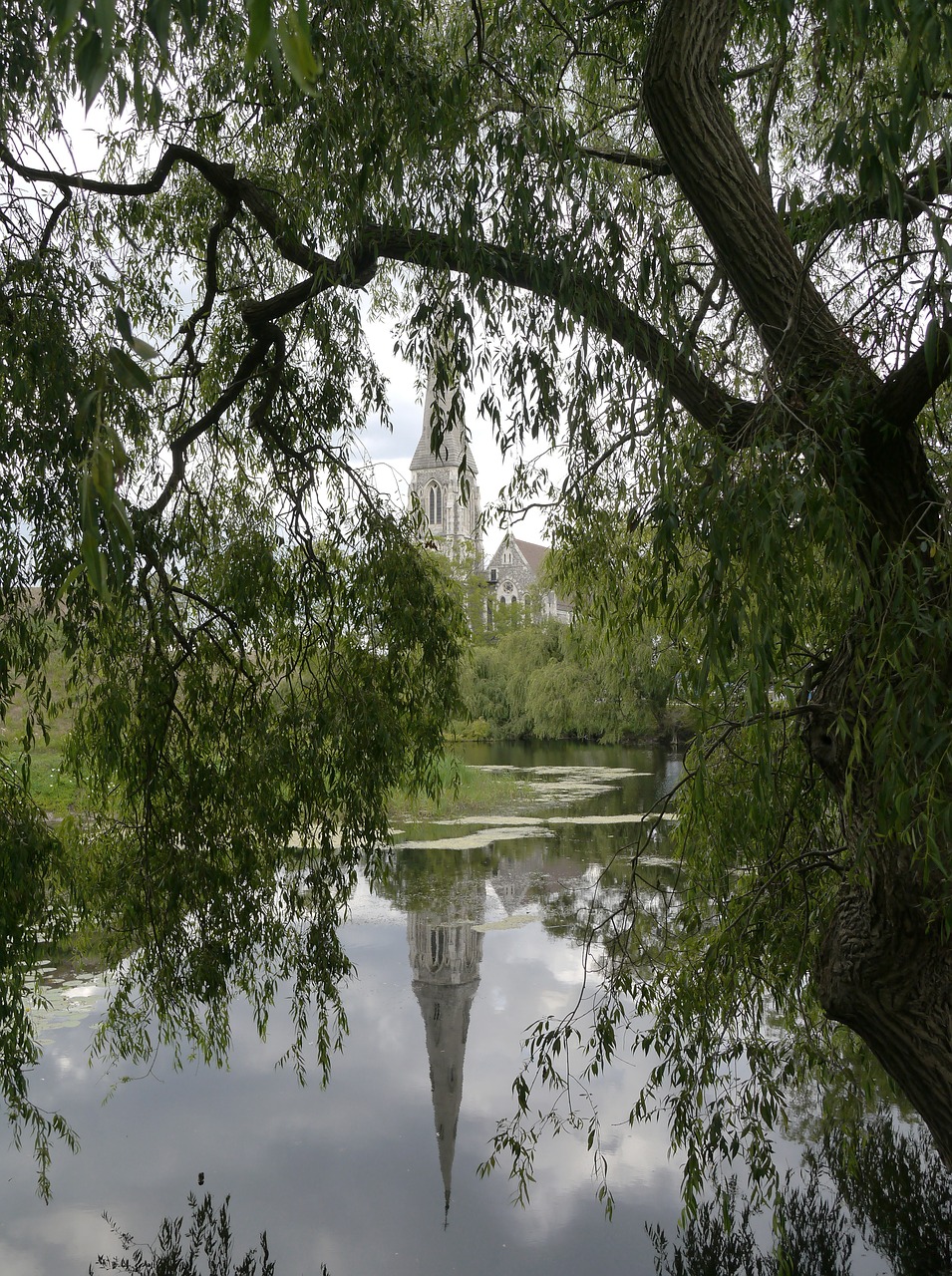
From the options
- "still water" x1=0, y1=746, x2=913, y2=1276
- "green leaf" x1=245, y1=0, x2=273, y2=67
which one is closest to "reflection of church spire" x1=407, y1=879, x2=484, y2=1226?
"still water" x1=0, y1=746, x2=913, y2=1276

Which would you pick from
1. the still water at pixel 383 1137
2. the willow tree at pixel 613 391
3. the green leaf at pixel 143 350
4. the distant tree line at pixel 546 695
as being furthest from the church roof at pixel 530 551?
the green leaf at pixel 143 350

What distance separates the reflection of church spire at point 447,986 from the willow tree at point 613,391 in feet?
9.29

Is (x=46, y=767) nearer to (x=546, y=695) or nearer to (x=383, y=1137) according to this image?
(x=383, y=1137)

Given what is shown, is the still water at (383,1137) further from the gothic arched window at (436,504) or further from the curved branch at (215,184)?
the gothic arched window at (436,504)

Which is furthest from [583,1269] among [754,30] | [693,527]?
[754,30]

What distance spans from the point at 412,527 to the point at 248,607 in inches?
23.8

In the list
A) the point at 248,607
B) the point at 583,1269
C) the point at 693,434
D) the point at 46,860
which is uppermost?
the point at 693,434

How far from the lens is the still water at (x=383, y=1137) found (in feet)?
14.8

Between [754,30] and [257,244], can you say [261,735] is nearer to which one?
[257,244]

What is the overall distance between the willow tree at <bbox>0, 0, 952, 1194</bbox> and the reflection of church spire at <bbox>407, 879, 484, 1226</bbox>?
2832 millimetres

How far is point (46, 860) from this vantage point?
3.00 m

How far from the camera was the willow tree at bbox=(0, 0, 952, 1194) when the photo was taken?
77.2 inches

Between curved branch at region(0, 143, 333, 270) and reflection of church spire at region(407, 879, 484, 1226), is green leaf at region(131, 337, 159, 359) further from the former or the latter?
reflection of church spire at region(407, 879, 484, 1226)

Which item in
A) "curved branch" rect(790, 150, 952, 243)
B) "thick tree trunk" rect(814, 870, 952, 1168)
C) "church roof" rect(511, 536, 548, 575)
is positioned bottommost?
"thick tree trunk" rect(814, 870, 952, 1168)
